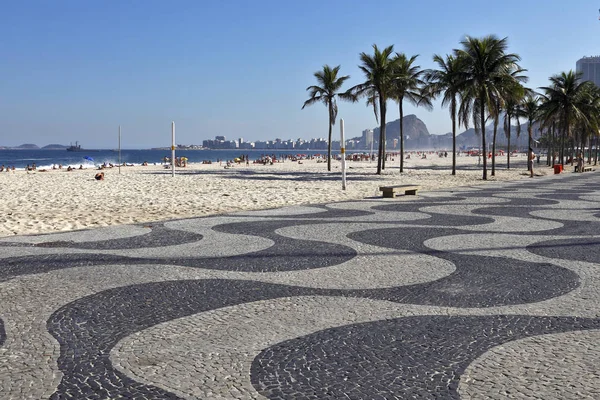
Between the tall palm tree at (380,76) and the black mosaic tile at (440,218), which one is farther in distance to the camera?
the tall palm tree at (380,76)

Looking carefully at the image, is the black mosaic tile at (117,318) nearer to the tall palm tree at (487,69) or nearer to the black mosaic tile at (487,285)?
the black mosaic tile at (487,285)

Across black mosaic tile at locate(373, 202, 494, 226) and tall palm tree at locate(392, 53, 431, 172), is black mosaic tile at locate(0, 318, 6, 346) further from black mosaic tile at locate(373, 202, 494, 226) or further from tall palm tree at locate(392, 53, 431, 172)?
tall palm tree at locate(392, 53, 431, 172)

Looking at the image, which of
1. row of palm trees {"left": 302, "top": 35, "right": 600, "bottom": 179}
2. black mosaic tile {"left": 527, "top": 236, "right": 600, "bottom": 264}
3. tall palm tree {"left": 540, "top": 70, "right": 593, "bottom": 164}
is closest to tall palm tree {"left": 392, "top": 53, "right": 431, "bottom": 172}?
row of palm trees {"left": 302, "top": 35, "right": 600, "bottom": 179}

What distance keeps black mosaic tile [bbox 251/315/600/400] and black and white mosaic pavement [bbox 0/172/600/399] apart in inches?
0.6

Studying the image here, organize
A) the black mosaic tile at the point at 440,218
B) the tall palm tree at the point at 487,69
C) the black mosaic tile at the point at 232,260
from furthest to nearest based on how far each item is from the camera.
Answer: the tall palm tree at the point at 487,69 < the black mosaic tile at the point at 440,218 < the black mosaic tile at the point at 232,260

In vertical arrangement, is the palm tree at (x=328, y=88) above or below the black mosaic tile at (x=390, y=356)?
above

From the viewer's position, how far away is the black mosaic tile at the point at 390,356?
11.1 feet

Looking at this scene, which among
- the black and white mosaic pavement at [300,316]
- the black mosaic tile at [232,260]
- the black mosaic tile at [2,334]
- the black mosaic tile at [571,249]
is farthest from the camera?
the black mosaic tile at [571,249]

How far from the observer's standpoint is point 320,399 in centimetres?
325

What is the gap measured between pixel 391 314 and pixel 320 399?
1.81 meters

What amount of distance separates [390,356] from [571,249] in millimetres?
5229

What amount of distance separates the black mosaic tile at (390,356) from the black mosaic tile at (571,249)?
9.90ft

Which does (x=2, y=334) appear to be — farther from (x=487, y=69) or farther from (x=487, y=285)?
(x=487, y=69)

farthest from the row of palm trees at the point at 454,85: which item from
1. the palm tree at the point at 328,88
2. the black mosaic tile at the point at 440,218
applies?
the black mosaic tile at the point at 440,218
